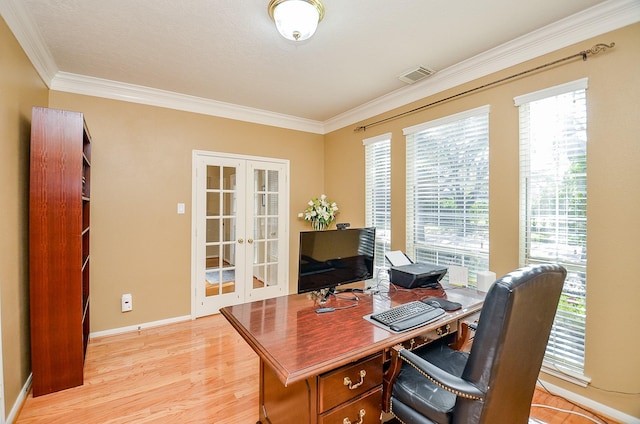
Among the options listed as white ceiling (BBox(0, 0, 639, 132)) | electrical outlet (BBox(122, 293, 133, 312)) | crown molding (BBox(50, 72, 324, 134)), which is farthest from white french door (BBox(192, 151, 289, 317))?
white ceiling (BBox(0, 0, 639, 132))

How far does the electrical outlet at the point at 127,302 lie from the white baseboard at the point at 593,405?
13.1 feet

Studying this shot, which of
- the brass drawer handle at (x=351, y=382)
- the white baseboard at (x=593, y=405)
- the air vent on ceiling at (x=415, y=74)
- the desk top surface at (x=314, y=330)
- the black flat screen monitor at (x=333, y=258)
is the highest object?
the air vent on ceiling at (x=415, y=74)

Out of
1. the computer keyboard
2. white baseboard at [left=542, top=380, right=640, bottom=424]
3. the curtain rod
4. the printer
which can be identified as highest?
the curtain rod

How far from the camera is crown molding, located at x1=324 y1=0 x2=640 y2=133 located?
1.90m

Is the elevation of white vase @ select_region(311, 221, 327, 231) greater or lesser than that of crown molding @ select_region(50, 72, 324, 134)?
lesser

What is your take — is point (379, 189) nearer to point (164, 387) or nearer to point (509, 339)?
point (509, 339)

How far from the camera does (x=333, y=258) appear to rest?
2010mm

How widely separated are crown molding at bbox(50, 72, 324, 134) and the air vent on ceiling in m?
1.82

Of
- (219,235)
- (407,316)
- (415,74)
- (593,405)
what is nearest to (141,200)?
(219,235)

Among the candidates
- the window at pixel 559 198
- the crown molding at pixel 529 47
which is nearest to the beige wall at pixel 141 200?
the crown molding at pixel 529 47

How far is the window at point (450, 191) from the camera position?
2.67m

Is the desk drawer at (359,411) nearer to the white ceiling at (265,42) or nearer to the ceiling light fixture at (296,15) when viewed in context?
the ceiling light fixture at (296,15)

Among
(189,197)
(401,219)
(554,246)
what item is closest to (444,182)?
(401,219)

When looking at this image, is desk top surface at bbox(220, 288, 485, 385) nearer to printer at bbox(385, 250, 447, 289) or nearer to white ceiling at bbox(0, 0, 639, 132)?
printer at bbox(385, 250, 447, 289)
